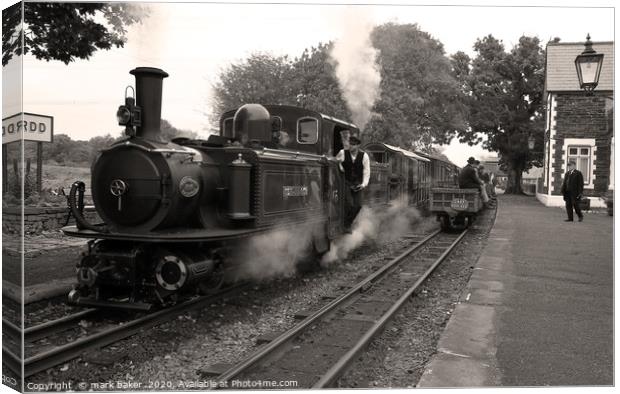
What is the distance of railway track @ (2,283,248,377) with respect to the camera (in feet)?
11.5

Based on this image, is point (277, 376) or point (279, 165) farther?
point (279, 165)

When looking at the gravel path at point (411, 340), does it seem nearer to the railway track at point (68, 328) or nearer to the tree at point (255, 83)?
the railway track at point (68, 328)

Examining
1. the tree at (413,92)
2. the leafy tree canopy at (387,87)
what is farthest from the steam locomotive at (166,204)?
the tree at (413,92)

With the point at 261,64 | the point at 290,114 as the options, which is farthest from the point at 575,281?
the point at 261,64

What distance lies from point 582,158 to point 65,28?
5.67m

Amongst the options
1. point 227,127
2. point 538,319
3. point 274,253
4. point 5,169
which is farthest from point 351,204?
point 5,169

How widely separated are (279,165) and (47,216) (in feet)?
8.47

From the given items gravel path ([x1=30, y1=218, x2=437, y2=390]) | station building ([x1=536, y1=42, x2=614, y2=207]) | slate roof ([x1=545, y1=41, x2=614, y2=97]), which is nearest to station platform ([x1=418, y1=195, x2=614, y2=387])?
station building ([x1=536, y1=42, x2=614, y2=207])

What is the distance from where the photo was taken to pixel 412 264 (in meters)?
9.04

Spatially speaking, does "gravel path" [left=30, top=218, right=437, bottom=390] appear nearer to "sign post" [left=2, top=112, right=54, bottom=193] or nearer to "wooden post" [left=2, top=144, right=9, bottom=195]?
"wooden post" [left=2, top=144, right=9, bottom=195]

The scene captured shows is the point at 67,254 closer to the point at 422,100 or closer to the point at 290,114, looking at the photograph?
the point at 290,114

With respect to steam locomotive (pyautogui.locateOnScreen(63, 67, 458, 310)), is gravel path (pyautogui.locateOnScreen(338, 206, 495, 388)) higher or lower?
lower

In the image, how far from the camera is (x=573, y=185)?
6348 mm

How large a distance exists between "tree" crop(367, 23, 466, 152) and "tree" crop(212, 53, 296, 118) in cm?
155
